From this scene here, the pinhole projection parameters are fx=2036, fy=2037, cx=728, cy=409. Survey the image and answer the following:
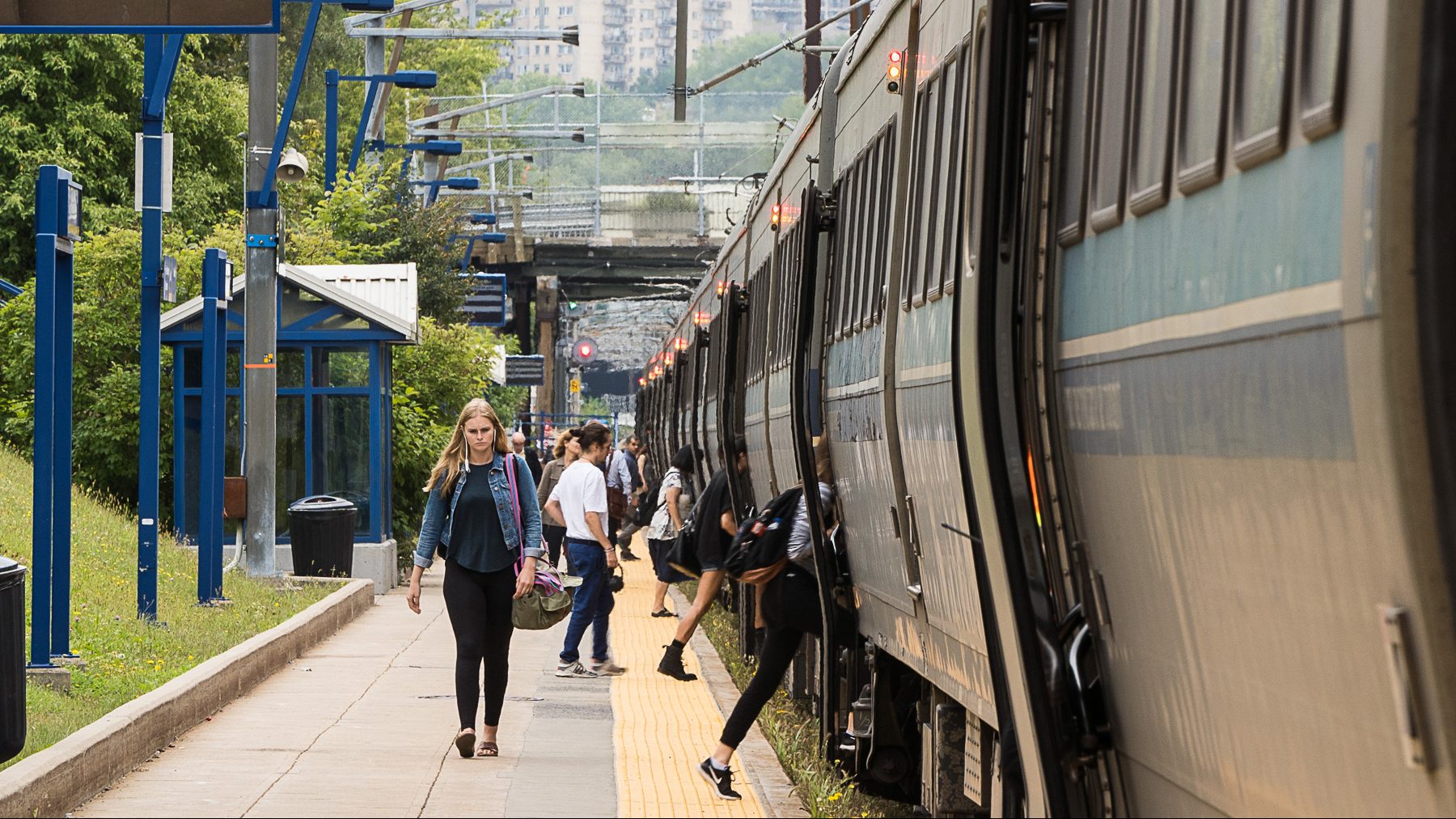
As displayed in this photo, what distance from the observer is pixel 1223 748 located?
374 centimetres

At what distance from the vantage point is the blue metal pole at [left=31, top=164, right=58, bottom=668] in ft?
34.0

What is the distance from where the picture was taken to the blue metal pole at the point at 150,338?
535 inches

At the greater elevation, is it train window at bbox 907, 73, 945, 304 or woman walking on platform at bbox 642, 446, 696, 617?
train window at bbox 907, 73, 945, 304

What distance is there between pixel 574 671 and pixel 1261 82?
1126 centimetres

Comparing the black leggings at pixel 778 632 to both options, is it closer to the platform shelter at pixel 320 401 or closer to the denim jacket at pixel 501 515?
the denim jacket at pixel 501 515

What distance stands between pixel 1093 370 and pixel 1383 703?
159 cm

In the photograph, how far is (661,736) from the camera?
11117 mm

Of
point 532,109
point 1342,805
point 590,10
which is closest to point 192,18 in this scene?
point 1342,805

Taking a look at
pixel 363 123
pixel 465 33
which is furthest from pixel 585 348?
pixel 465 33

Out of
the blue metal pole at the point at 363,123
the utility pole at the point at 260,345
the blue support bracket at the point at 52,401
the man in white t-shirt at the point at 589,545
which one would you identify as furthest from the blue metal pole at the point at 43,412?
the blue metal pole at the point at 363,123

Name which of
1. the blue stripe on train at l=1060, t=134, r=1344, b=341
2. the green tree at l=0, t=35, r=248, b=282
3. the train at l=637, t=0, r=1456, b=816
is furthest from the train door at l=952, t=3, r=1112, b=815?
the green tree at l=0, t=35, r=248, b=282

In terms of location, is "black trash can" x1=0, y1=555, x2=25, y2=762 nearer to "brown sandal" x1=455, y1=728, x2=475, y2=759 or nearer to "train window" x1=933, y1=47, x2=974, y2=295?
"brown sandal" x1=455, y1=728, x2=475, y2=759

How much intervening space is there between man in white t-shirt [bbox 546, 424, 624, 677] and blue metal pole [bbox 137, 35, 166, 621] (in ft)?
9.04

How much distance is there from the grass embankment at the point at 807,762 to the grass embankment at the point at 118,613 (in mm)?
3323
